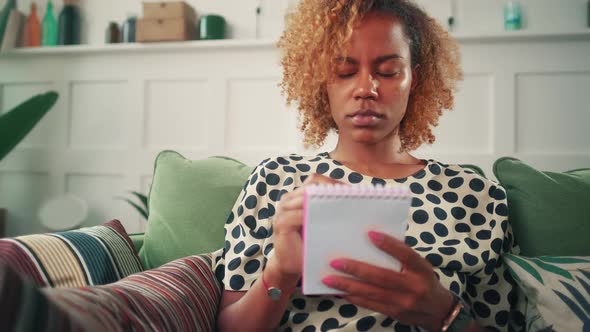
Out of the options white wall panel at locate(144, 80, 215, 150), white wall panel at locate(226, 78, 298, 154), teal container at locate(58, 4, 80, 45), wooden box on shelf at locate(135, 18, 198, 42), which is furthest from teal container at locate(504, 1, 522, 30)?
teal container at locate(58, 4, 80, 45)

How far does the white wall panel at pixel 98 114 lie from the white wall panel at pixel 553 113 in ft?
7.69

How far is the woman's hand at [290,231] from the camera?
2.08ft

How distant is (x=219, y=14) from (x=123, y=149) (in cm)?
104

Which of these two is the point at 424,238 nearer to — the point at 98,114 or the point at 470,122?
the point at 470,122

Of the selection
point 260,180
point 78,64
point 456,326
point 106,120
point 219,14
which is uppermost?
point 219,14

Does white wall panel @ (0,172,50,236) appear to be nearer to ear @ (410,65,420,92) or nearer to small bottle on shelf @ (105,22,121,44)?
small bottle on shelf @ (105,22,121,44)

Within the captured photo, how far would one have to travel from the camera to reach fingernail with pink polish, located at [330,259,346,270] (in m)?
0.58

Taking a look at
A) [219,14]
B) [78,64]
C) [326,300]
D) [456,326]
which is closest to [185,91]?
[219,14]

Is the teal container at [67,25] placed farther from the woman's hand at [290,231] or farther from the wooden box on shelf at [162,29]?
the woman's hand at [290,231]

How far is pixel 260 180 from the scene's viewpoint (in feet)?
3.11

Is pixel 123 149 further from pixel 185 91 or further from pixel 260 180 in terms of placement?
pixel 260 180

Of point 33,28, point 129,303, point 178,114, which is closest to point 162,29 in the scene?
point 178,114

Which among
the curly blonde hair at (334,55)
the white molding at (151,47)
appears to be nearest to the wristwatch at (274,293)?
the curly blonde hair at (334,55)

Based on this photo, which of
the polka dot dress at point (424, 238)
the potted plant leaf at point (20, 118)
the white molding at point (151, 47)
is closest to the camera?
the polka dot dress at point (424, 238)
